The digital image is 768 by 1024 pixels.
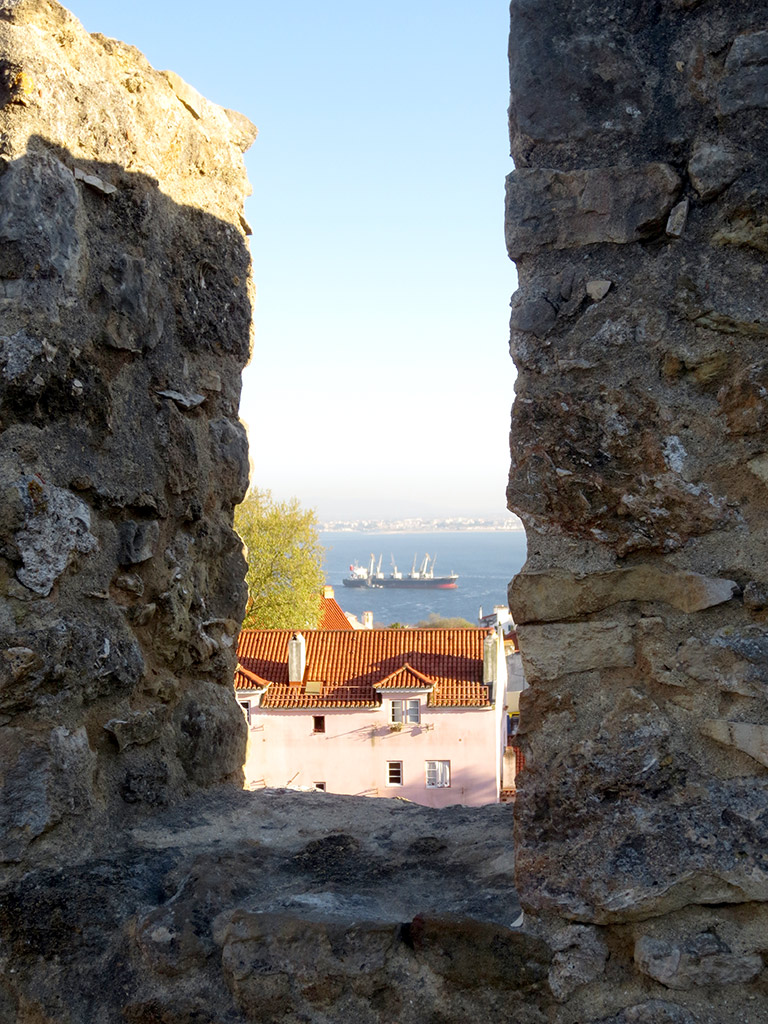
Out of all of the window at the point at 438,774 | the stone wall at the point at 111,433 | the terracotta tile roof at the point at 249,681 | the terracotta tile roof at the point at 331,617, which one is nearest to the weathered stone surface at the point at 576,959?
the stone wall at the point at 111,433

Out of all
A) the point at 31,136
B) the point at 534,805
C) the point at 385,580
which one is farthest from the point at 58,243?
the point at 385,580

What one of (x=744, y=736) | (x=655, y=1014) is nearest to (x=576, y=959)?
(x=655, y=1014)

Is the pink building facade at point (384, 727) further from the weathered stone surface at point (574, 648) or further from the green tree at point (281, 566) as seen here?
the weathered stone surface at point (574, 648)

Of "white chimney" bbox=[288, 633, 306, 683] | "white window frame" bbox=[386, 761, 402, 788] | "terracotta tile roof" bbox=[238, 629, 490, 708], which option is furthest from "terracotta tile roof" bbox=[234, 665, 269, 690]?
"white window frame" bbox=[386, 761, 402, 788]

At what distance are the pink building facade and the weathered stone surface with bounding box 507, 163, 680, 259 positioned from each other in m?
12.4

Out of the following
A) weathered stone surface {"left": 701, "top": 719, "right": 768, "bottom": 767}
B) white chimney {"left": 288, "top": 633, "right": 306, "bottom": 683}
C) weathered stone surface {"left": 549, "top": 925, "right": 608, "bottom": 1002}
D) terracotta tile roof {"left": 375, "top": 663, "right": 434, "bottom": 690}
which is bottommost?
terracotta tile roof {"left": 375, "top": 663, "right": 434, "bottom": 690}

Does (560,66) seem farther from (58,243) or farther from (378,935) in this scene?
(378,935)

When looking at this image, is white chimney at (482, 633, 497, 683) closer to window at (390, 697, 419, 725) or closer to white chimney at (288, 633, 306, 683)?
window at (390, 697, 419, 725)

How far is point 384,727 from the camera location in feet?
47.2

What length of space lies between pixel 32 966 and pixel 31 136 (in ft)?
6.33

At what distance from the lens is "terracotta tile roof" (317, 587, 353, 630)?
26656 mm

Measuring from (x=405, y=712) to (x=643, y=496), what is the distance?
12.9 metres

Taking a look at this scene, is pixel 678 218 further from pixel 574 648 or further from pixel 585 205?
pixel 574 648

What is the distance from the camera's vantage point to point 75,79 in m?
2.51
